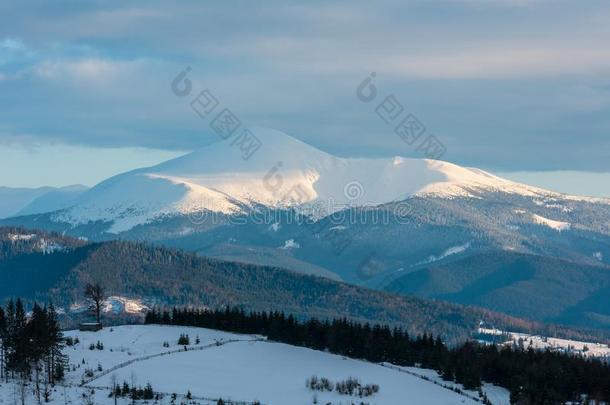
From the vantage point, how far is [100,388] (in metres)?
166

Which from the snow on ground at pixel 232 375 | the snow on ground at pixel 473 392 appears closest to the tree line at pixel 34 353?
the snow on ground at pixel 232 375

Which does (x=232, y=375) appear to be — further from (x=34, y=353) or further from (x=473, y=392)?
(x=473, y=392)

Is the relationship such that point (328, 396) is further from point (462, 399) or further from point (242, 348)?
point (242, 348)

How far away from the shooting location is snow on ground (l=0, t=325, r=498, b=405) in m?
166

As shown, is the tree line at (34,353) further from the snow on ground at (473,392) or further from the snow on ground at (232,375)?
the snow on ground at (473,392)

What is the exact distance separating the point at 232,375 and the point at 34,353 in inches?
1058

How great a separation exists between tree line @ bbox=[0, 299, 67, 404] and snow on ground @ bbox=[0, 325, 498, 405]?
2195 mm

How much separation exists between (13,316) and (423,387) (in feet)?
174

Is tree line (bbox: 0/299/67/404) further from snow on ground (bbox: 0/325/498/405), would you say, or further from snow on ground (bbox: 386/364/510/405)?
snow on ground (bbox: 386/364/510/405)

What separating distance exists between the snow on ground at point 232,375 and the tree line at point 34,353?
219 cm

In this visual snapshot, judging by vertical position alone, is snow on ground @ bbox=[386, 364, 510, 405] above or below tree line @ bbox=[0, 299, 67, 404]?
below

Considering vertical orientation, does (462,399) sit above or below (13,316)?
below


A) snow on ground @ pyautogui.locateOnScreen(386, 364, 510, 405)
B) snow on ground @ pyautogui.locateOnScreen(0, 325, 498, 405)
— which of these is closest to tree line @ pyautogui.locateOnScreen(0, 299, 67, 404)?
snow on ground @ pyautogui.locateOnScreen(0, 325, 498, 405)

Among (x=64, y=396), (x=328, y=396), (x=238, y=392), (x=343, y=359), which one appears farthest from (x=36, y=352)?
(x=343, y=359)
